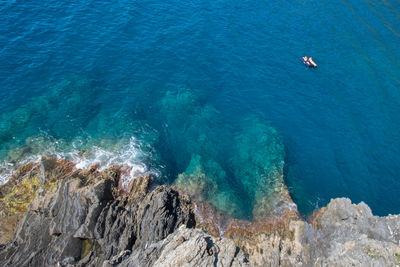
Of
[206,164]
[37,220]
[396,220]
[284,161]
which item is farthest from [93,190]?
[396,220]

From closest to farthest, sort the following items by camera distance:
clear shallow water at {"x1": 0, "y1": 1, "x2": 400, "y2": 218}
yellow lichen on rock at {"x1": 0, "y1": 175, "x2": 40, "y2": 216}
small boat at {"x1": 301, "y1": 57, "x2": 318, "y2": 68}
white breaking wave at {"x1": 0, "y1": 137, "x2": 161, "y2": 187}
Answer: yellow lichen on rock at {"x1": 0, "y1": 175, "x2": 40, "y2": 216} < white breaking wave at {"x1": 0, "y1": 137, "x2": 161, "y2": 187} < clear shallow water at {"x1": 0, "y1": 1, "x2": 400, "y2": 218} < small boat at {"x1": 301, "y1": 57, "x2": 318, "y2": 68}

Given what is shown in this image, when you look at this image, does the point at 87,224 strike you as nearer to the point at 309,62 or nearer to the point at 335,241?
the point at 335,241

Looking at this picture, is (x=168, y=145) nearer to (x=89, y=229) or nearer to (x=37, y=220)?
(x=89, y=229)

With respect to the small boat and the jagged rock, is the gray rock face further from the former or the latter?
the small boat

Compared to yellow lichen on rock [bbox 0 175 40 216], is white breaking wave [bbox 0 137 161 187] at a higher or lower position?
higher

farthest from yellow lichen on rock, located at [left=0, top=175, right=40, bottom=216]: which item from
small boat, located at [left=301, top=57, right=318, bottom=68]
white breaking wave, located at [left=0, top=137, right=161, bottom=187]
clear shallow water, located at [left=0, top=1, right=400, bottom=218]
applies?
small boat, located at [left=301, top=57, right=318, bottom=68]

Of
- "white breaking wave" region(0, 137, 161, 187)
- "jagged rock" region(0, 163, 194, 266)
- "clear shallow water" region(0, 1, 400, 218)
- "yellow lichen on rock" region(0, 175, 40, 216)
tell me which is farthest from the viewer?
"clear shallow water" region(0, 1, 400, 218)
